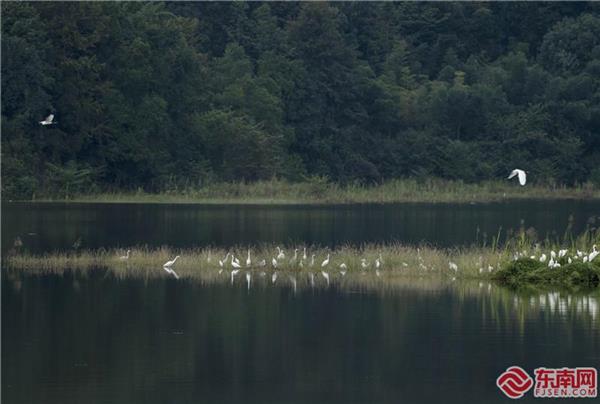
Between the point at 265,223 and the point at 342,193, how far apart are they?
774 inches

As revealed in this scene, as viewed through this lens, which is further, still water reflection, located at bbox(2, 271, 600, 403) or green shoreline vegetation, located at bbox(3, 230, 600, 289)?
green shoreline vegetation, located at bbox(3, 230, 600, 289)

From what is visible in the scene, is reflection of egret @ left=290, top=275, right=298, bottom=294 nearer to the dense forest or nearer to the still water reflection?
the still water reflection

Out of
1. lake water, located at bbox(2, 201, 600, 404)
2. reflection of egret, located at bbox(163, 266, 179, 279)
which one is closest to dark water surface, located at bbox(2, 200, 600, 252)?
reflection of egret, located at bbox(163, 266, 179, 279)

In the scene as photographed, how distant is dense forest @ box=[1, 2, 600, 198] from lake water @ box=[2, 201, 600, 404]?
98.4ft

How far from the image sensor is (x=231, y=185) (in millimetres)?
63031

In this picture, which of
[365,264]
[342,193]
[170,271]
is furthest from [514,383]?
[342,193]

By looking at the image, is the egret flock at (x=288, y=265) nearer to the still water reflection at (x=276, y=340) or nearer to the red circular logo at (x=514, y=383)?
the still water reflection at (x=276, y=340)

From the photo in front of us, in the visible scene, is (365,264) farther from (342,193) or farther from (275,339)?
(342,193)

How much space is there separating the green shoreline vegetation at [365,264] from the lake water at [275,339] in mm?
737

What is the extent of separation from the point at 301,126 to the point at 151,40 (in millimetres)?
12112

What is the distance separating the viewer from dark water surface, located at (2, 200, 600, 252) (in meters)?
38.2

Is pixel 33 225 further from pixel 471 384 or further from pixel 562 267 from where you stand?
pixel 471 384

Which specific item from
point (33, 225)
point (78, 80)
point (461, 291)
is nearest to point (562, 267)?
point (461, 291)

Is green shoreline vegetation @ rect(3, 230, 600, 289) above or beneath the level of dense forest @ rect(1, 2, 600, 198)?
beneath
